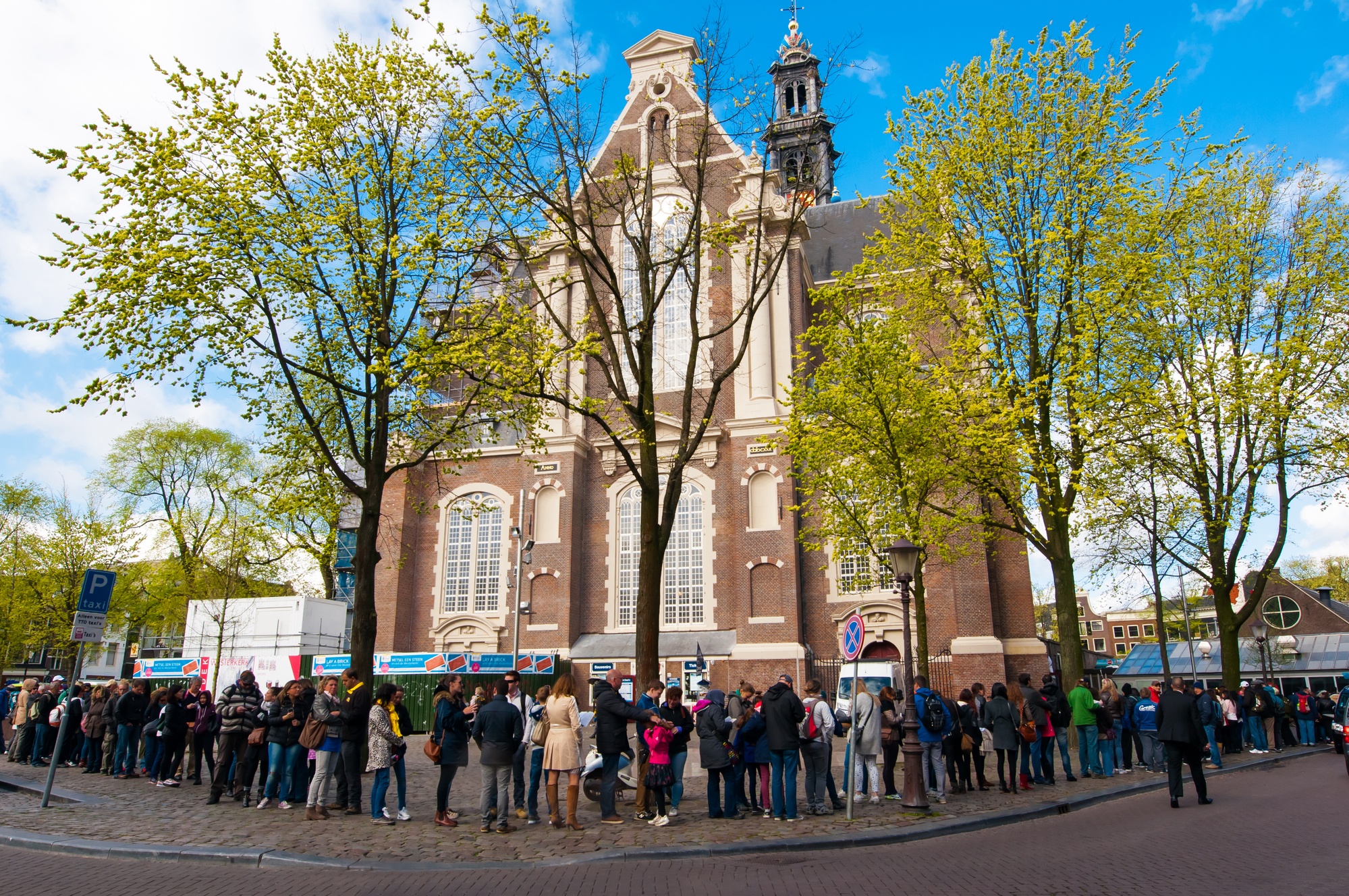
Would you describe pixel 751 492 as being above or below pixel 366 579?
above

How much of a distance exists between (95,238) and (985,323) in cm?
1604

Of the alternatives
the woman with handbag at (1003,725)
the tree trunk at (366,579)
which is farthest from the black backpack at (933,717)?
the tree trunk at (366,579)

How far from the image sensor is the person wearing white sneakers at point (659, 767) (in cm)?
1024

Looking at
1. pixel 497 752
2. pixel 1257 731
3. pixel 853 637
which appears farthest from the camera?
pixel 1257 731

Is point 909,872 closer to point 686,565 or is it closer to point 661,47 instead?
point 686,565

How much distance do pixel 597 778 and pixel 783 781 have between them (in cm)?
256

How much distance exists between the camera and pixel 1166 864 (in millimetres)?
7746

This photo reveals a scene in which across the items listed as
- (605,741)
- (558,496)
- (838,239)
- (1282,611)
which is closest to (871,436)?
(605,741)

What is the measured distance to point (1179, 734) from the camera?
1118cm

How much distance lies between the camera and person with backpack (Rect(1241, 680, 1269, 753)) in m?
21.7

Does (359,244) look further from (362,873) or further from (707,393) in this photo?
(707,393)

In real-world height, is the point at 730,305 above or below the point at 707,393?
above

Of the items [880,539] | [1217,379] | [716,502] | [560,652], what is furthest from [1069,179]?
[560,652]

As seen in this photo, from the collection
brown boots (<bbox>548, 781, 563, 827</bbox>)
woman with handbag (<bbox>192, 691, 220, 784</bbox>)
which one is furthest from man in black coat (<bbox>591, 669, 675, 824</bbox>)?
woman with handbag (<bbox>192, 691, 220, 784</bbox>)
